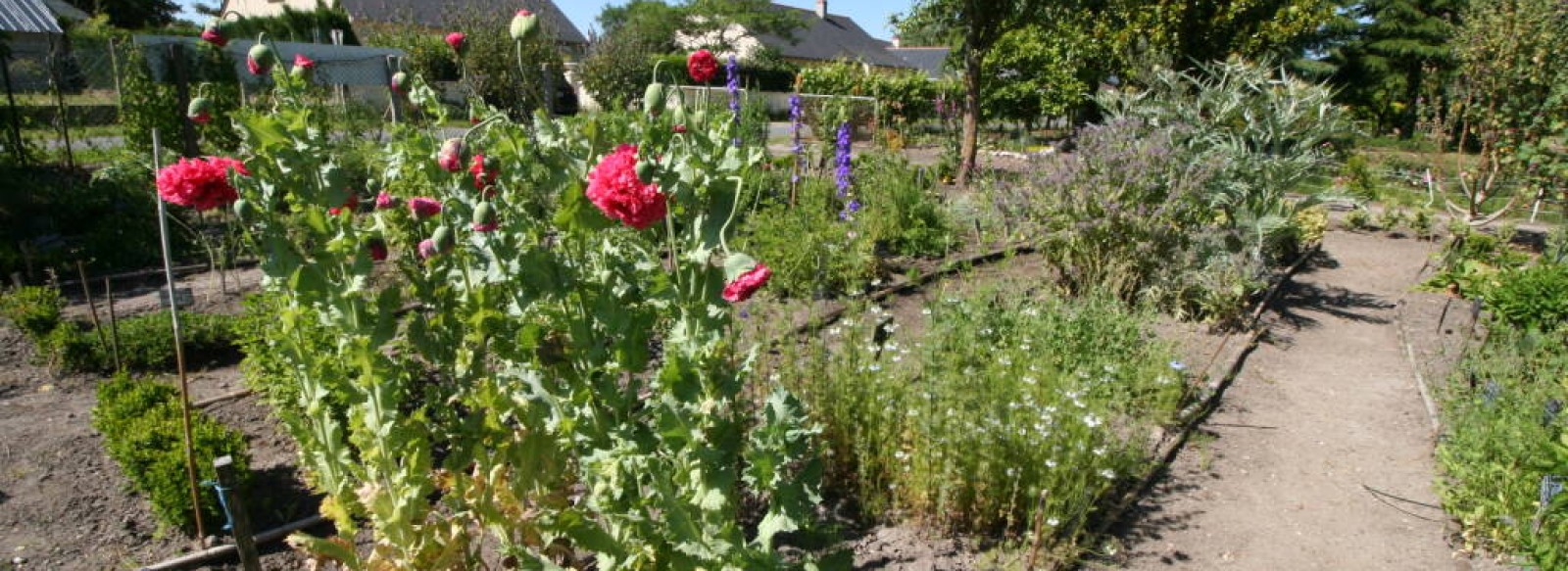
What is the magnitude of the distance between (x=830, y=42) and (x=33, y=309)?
41.5 m

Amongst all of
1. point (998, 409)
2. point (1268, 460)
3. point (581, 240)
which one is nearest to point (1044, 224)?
point (1268, 460)

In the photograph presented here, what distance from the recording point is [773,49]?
3128 cm

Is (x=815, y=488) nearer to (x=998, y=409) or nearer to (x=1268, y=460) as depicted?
(x=998, y=409)

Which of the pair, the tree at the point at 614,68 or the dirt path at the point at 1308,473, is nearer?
the dirt path at the point at 1308,473

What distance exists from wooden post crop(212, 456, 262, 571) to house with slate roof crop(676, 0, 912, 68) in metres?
29.9

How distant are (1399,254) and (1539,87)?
6.54 feet

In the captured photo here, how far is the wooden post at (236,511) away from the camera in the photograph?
1876 mm

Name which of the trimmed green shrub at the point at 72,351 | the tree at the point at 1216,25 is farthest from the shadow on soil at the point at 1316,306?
the trimmed green shrub at the point at 72,351

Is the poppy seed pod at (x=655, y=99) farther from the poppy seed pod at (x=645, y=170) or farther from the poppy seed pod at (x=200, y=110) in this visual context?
the poppy seed pod at (x=200, y=110)

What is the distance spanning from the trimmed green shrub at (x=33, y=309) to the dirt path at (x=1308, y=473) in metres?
5.24

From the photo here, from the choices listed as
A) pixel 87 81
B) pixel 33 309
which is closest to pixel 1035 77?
pixel 87 81

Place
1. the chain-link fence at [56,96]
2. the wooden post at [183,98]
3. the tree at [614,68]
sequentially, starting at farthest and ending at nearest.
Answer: the tree at [614,68], the chain-link fence at [56,96], the wooden post at [183,98]

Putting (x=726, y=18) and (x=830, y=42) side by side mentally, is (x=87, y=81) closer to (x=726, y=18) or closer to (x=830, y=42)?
(x=726, y=18)

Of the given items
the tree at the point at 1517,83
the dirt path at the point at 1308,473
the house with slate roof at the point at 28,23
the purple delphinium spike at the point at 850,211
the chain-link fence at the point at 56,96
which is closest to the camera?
the dirt path at the point at 1308,473
